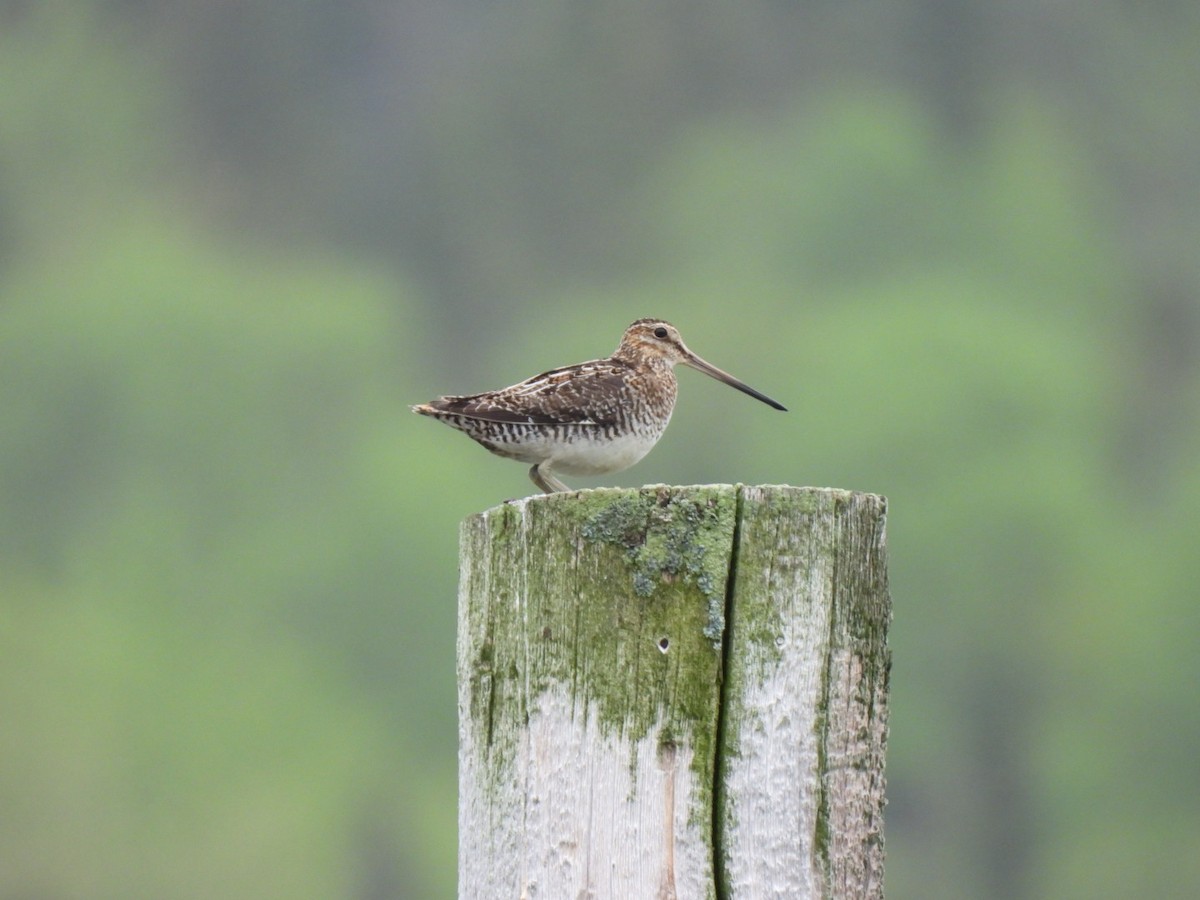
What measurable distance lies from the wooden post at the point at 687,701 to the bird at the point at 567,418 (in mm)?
2817

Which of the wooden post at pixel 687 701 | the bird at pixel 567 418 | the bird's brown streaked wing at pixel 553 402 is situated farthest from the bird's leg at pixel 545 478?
the wooden post at pixel 687 701

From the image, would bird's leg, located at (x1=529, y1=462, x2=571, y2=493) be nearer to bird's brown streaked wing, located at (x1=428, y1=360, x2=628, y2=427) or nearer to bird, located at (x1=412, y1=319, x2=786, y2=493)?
bird, located at (x1=412, y1=319, x2=786, y2=493)

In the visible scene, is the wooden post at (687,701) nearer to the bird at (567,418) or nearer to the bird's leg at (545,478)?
the bird at (567,418)

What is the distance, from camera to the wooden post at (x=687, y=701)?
4.12 metres

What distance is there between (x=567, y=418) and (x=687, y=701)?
3.22m

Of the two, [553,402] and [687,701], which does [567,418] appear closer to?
[553,402]

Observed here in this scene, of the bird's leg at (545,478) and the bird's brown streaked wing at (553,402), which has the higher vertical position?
the bird's brown streaked wing at (553,402)

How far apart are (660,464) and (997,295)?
11.7m

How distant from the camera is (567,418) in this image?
7293 millimetres

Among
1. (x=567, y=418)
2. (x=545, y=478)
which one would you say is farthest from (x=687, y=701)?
(x=545, y=478)

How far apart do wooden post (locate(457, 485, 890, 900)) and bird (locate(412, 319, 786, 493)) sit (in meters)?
2.82

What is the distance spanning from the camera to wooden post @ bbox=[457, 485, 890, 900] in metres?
4.12

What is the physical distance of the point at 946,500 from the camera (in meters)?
38.7

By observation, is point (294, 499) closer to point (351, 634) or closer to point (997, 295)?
point (351, 634)
